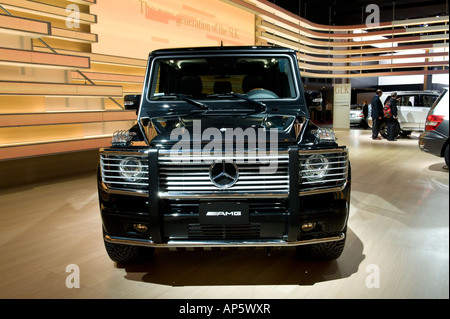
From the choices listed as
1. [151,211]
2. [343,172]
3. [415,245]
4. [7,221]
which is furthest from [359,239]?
[7,221]

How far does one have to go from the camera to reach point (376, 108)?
11555mm

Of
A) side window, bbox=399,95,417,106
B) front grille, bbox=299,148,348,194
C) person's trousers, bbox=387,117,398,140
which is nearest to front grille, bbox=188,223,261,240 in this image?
front grille, bbox=299,148,348,194

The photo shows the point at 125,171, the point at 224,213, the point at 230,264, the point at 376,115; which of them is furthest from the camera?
the point at 376,115

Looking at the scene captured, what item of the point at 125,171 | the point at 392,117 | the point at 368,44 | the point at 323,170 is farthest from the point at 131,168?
the point at 368,44

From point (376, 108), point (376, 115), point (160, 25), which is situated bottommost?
point (376, 115)

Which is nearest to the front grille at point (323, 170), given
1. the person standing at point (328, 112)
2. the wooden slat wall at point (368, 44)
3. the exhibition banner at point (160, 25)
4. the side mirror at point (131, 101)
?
the side mirror at point (131, 101)

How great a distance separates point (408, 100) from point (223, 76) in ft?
32.2

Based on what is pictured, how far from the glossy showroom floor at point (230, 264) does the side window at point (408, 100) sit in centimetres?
779

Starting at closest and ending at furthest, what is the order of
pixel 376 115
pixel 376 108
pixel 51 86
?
1. pixel 51 86
2. pixel 376 108
3. pixel 376 115

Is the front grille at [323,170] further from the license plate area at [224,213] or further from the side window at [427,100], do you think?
the side window at [427,100]

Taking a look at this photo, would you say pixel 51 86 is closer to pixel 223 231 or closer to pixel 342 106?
pixel 223 231

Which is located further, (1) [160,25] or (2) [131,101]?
(1) [160,25]

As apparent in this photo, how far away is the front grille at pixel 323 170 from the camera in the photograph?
7.32 feet
